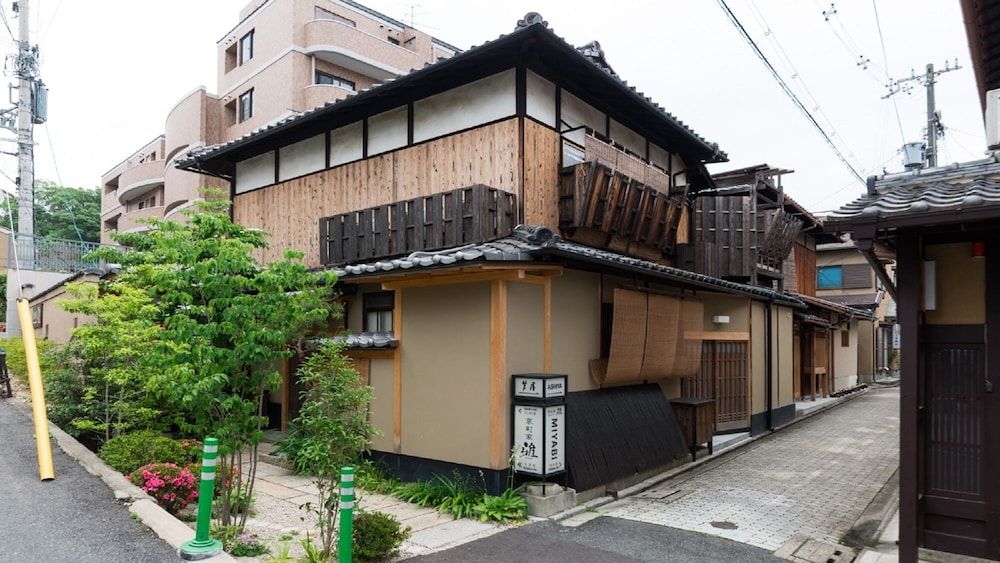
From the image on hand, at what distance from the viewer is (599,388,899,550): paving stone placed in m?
7.88

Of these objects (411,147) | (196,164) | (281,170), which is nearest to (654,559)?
(411,147)

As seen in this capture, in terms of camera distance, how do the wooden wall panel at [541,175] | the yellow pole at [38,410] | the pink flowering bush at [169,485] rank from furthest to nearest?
the wooden wall panel at [541,175], the yellow pole at [38,410], the pink flowering bush at [169,485]

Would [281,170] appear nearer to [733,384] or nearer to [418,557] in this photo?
[418,557]

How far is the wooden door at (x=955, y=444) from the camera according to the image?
18.9 ft

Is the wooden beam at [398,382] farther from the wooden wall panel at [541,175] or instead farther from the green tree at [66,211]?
the green tree at [66,211]

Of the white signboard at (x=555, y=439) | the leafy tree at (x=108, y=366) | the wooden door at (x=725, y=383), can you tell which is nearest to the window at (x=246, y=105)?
the leafy tree at (x=108, y=366)

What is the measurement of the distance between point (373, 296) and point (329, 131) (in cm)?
484

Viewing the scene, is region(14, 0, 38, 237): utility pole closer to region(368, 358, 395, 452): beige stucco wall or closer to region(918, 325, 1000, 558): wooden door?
region(368, 358, 395, 452): beige stucco wall

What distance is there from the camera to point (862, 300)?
28.9 m

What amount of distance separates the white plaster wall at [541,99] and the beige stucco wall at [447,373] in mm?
3503

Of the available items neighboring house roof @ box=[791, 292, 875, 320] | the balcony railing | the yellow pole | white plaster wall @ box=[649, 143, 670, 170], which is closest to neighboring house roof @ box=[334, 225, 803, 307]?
the yellow pole

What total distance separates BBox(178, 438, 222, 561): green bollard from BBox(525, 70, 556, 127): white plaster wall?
276 inches

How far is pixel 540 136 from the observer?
10.4m

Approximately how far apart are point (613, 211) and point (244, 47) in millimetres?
29158
